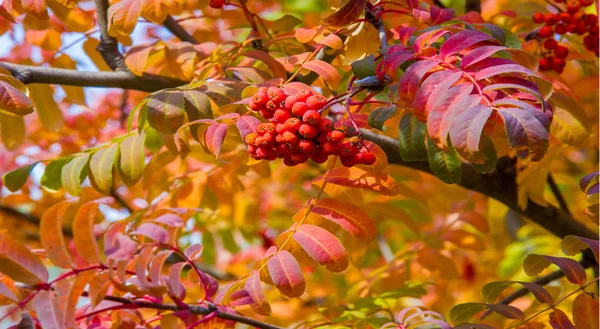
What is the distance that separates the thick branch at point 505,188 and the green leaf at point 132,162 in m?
0.69

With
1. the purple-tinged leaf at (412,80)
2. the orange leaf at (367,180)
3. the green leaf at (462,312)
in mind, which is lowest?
the green leaf at (462,312)

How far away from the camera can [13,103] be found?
163cm

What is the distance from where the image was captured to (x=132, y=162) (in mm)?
2074

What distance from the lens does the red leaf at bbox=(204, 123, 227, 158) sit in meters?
1.57

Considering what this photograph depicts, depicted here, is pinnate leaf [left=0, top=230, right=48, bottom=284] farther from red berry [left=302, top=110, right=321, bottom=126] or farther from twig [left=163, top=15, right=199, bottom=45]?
twig [left=163, top=15, right=199, bottom=45]

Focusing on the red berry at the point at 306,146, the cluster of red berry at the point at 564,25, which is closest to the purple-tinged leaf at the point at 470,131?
the red berry at the point at 306,146

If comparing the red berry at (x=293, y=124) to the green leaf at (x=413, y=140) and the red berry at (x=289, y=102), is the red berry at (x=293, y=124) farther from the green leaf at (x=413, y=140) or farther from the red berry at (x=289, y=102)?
the green leaf at (x=413, y=140)

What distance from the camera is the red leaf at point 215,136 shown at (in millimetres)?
1569

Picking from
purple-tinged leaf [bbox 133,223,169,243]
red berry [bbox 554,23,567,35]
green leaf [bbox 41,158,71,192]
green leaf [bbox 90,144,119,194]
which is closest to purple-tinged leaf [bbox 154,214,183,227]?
purple-tinged leaf [bbox 133,223,169,243]

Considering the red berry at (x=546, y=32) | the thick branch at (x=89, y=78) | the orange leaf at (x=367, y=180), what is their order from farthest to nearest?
1. the red berry at (x=546, y=32)
2. the thick branch at (x=89, y=78)
3. the orange leaf at (x=367, y=180)

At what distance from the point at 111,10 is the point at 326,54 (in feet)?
2.07

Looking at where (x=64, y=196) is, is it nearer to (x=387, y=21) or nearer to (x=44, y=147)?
(x=44, y=147)

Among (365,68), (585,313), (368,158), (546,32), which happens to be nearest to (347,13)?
(365,68)

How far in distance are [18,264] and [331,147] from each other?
26.0 inches
